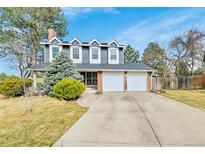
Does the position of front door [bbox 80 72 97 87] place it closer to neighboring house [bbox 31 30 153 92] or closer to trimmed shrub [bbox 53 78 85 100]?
neighboring house [bbox 31 30 153 92]

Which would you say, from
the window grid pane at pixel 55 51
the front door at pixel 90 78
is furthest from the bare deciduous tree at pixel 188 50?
the window grid pane at pixel 55 51

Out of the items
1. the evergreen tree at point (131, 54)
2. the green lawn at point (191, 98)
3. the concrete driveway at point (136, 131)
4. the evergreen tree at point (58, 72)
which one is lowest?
the concrete driveway at point (136, 131)

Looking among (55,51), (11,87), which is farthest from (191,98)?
(55,51)

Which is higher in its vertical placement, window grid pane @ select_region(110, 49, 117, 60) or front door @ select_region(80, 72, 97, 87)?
window grid pane @ select_region(110, 49, 117, 60)

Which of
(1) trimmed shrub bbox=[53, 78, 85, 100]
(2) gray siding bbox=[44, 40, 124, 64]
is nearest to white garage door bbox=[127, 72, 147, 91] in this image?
(2) gray siding bbox=[44, 40, 124, 64]

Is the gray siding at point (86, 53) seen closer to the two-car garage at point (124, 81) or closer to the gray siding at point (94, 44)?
the gray siding at point (94, 44)

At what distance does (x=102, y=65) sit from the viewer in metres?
19.4

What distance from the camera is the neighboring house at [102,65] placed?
17609 mm

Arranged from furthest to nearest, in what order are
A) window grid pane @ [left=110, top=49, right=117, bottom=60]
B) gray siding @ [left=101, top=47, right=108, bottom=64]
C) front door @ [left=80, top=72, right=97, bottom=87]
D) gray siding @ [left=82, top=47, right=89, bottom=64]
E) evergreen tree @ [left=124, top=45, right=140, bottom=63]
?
evergreen tree @ [left=124, top=45, right=140, bottom=63] < window grid pane @ [left=110, top=49, right=117, bottom=60] < gray siding @ [left=101, top=47, right=108, bottom=64] < front door @ [left=80, top=72, right=97, bottom=87] < gray siding @ [left=82, top=47, right=89, bottom=64]

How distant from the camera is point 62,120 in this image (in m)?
6.61

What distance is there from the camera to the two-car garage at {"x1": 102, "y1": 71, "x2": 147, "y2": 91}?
1761 centimetres

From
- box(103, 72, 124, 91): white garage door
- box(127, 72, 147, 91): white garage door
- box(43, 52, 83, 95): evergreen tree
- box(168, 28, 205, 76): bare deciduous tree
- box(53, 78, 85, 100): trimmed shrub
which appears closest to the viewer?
box(53, 78, 85, 100): trimmed shrub
